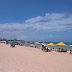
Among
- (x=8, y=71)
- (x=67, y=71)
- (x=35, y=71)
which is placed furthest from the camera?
(x=67, y=71)

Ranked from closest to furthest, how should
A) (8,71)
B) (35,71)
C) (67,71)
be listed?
(8,71)
(35,71)
(67,71)

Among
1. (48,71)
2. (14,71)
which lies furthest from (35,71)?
(14,71)

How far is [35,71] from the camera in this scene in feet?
15.9

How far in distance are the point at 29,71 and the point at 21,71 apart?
1.46 ft

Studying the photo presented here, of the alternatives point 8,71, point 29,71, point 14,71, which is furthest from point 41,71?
point 8,71

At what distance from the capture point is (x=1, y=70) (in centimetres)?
457

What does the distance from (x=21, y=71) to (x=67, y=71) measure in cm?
274

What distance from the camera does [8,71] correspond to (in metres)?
4.52

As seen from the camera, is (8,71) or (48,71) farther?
(48,71)

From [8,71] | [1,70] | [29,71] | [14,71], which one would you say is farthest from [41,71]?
[1,70]

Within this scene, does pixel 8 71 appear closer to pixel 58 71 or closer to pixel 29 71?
pixel 29 71

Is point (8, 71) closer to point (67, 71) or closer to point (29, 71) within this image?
point (29, 71)

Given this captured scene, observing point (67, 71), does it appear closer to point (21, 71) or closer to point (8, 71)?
point (21, 71)

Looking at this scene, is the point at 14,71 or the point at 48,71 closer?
the point at 14,71
